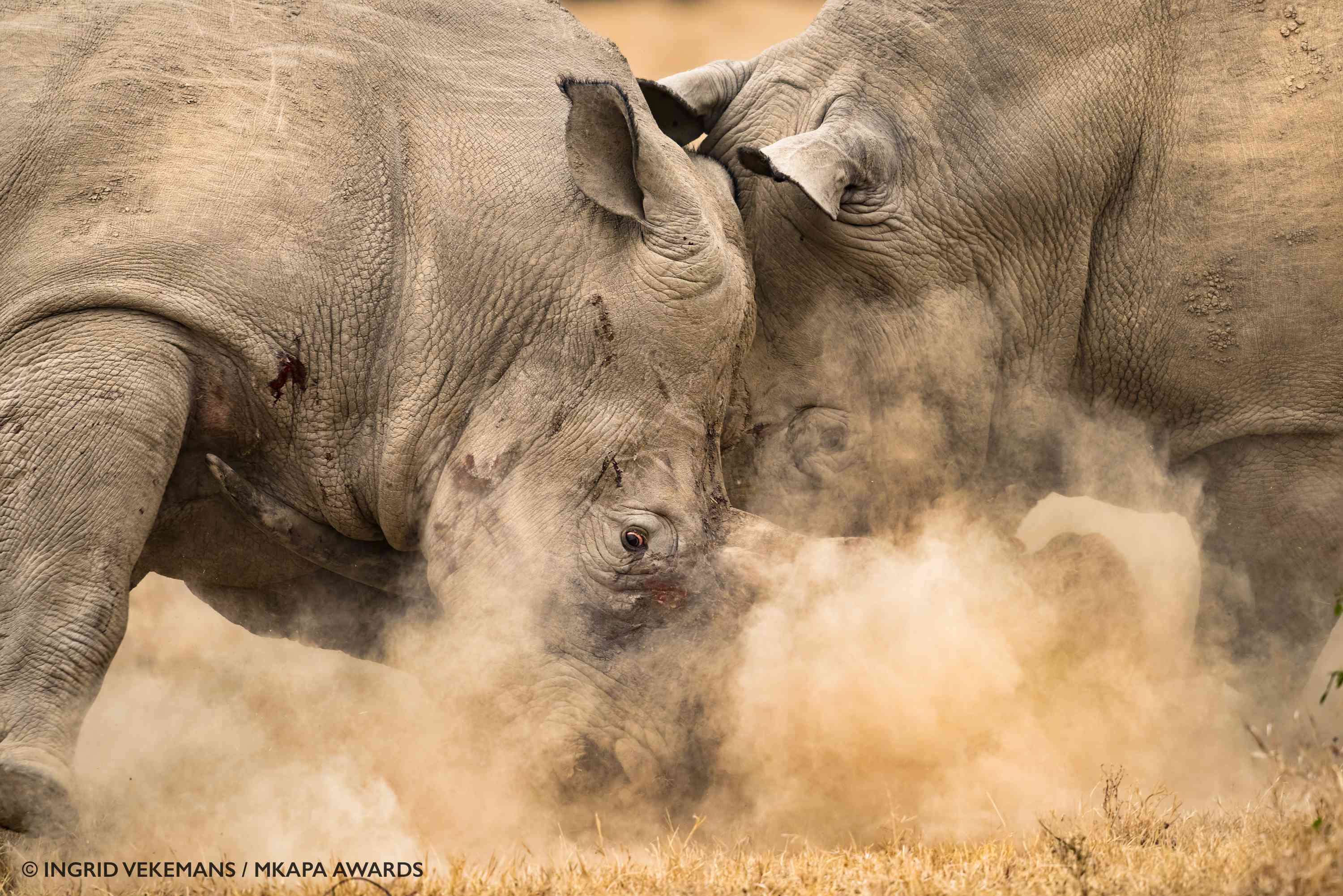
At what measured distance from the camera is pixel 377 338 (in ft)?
15.8

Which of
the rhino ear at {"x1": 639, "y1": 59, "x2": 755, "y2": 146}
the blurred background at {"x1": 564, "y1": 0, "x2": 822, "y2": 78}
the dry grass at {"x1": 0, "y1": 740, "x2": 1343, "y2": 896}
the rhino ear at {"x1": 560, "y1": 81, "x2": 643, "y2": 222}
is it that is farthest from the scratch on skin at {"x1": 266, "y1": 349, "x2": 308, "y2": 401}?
the blurred background at {"x1": 564, "y1": 0, "x2": 822, "y2": 78}

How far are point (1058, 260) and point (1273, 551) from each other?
4.29 feet

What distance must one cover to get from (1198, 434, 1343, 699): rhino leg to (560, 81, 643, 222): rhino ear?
2424mm

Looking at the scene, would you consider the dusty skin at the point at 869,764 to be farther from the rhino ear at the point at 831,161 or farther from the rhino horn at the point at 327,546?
the rhino ear at the point at 831,161

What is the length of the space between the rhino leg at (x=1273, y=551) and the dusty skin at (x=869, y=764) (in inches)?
6.2

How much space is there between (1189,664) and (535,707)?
2.61 meters

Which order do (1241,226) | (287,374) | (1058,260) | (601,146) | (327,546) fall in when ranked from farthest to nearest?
(1058,260), (1241,226), (327,546), (601,146), (287,374)

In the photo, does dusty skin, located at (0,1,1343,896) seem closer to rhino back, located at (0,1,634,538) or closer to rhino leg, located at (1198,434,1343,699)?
rhino leg, located at (1198,434,1343,699)

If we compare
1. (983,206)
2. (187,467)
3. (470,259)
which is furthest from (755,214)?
(187,467)

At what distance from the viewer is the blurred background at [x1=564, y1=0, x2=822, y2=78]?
16359 mm

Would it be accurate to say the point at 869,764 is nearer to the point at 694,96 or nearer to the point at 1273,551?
the point at 1273,551

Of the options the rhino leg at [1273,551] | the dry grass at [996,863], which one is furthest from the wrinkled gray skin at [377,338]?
the rhino leg at [1273,551]

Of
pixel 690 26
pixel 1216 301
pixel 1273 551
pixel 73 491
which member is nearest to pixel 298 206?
pixel 73 491

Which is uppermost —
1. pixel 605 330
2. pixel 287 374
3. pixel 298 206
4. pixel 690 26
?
pixel 298 206
